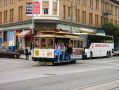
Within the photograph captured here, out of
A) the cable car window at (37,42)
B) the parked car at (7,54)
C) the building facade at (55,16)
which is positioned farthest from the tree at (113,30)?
the cable car window at (37,42)

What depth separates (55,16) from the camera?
197 feet

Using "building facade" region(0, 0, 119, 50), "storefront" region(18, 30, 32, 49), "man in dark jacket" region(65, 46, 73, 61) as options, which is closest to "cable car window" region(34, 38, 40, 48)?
"man in dark jacket" region(65, 46, 73, 61)

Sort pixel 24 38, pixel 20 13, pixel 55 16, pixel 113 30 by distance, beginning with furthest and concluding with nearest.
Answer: pixel 113 30
pixel 20 13
pixel 24 38
pixel 55 16

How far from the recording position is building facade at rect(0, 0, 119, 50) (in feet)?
197

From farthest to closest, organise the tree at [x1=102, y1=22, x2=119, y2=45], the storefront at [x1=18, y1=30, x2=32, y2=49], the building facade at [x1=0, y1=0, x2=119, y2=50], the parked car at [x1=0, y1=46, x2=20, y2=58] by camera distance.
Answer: the tree at [x1=102, y1=22, x2=119, y2=45] < the building facade at [x1=0, y1=0, x2=119, y2=50] < the storefront at [x1=18, y1=30, x2=32, y2=49] < the parked car at [x1=0, y1=46, x2=20, y2=58]

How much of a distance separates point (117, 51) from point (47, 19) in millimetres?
12686

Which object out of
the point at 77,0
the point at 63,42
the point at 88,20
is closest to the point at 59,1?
the point at 77,0

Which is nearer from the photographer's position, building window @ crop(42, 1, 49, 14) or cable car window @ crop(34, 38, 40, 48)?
cable car window @ crop(34, 38, 40, 48)

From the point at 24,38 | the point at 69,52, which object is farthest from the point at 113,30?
the point at 69,52

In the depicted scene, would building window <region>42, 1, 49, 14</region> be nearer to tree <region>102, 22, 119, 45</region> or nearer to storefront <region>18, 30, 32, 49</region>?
storefront <region>18, 30, 32, 49</region>

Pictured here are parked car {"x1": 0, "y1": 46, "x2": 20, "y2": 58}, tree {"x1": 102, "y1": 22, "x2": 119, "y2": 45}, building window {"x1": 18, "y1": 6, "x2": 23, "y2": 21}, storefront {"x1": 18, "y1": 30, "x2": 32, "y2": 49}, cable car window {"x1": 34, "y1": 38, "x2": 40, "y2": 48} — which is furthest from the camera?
tree {"x1": 102, "y1": 22, "x2": 119, "y2": 45}

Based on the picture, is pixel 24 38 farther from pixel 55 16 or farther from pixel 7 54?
pixel 7 54

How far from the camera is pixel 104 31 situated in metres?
74.3

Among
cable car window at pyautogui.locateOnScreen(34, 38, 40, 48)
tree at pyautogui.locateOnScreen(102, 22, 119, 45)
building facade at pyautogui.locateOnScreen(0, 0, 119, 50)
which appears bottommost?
cable car window at pyautogui.locateOnScreen(34, 38, 40, 48)
